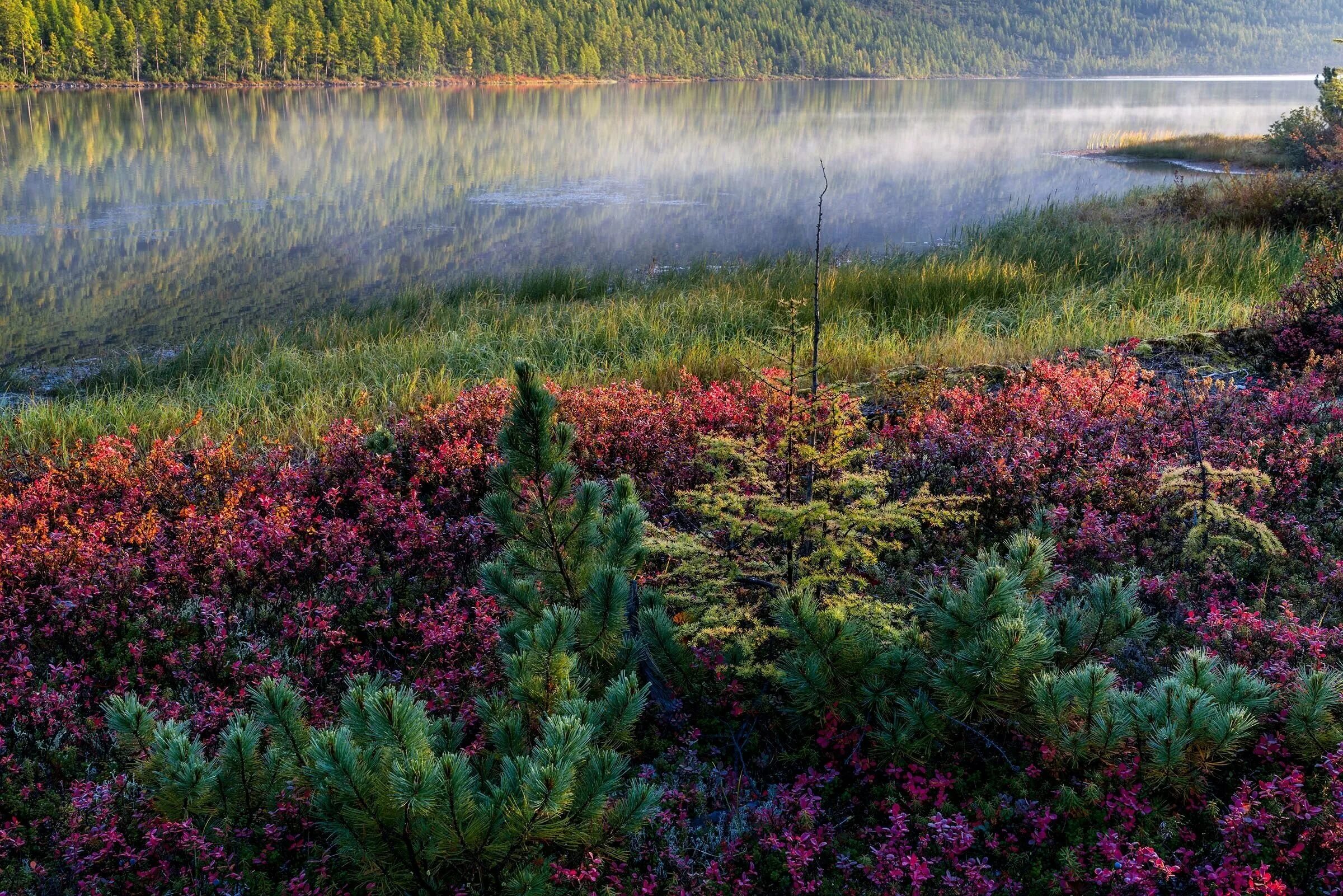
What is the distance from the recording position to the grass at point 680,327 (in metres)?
8.29

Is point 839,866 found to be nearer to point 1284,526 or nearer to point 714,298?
point 1284,526

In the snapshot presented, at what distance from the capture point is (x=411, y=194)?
25.3 m

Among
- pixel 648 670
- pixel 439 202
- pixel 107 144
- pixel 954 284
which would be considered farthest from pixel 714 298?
pixel 107 144

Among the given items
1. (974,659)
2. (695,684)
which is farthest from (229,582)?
(974,659)

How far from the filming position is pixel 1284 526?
4.59m

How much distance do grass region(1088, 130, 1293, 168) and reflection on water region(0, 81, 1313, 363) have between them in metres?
2.66

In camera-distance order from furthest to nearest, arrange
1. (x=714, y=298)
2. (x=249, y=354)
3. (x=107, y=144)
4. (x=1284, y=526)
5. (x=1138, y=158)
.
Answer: (x=1138, y=158)
(x=107, y=144)
(x=714, y=298)
(x=249, y=354)
(x=1284, y=526)

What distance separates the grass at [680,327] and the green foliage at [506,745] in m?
4.41

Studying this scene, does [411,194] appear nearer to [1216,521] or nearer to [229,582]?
[229,582]

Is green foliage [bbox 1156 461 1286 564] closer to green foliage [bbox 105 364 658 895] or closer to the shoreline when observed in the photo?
green foliage [bbox 105 364 658 895]

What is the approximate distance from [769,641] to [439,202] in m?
23.2

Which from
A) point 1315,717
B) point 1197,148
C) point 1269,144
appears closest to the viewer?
point 1315,717

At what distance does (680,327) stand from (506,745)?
8642 millimetres

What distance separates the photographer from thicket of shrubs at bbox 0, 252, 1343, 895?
2553mm
